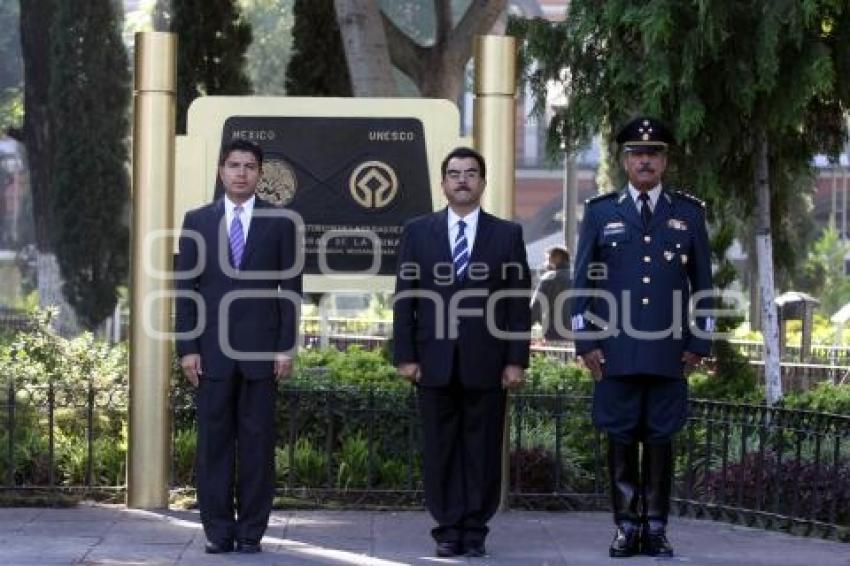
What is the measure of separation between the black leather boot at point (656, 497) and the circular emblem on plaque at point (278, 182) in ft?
8.57

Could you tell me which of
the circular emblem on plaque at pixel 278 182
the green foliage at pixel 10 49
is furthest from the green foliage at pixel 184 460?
the green foliage at pixel 10 49

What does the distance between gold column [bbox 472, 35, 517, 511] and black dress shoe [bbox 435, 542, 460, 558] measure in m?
1.49

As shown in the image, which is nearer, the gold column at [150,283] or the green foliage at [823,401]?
the gold column at [150,283]

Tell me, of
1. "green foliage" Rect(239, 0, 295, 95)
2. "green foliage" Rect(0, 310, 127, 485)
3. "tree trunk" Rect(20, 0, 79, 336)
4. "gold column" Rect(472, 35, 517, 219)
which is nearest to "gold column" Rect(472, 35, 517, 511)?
"gold column" Rect(472, 35, 517, 219)

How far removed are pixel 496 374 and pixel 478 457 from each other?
0.39 meters

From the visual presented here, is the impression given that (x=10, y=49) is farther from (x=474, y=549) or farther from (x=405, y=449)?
(x=474, y=549)

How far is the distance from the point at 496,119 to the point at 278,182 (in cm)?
120

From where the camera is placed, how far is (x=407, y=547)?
9.20 metres

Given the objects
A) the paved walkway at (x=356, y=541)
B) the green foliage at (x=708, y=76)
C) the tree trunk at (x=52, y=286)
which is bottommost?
the paved walkway at (x=356, y=541)

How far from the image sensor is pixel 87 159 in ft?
105

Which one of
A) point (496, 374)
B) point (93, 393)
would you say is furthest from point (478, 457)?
point (93, 393)

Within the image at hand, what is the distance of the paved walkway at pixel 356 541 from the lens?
8750 mm

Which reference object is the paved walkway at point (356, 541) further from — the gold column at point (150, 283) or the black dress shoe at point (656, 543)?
the gold column at point (150, 283)

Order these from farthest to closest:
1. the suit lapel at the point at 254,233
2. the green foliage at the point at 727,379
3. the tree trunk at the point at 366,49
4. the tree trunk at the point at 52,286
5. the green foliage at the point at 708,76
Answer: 1. the tree trunk at the point at 52,286
2. the tree trunk at the point at 366,49
3. the green foliage at the point at 727,379
4. the green foliage at the point at 708,76
5. the suit lapel at the point at 254,233
